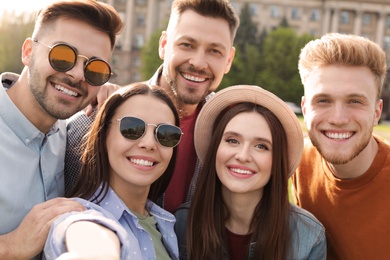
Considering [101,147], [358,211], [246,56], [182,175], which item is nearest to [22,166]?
[101,147]

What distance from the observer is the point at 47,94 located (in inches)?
130

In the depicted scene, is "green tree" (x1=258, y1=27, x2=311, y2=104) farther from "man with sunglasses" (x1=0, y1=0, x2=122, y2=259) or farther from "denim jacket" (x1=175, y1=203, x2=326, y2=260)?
"man with sunglasses" (x1=0, y1=0, x2=122, y2=259)

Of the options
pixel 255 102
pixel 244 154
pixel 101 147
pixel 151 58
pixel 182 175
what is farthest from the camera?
pixel 151 58

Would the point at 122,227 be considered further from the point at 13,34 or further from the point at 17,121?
the point at 13,34

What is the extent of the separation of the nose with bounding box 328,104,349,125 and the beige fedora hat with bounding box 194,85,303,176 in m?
0.30

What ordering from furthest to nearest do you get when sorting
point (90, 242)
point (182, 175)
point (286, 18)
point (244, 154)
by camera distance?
point (286, 18) → point (182, 175) → point (244, 154) → point (90, 242)

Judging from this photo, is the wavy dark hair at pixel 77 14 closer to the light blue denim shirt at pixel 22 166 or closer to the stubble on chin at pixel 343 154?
→ the light blue denim shirt at pixel 22 166

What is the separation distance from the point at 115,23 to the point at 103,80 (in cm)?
44

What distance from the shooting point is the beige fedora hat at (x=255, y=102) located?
11.3 feet

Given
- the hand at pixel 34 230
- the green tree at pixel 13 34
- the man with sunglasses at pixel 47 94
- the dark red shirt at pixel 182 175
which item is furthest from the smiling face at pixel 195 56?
the green tree at pixel 13 34

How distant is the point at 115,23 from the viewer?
3539mm

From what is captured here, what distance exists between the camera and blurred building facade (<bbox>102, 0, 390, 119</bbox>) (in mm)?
62719

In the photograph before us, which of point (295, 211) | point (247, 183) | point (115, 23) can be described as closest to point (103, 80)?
point (115, 23)

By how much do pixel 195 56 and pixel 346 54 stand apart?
149 cm
